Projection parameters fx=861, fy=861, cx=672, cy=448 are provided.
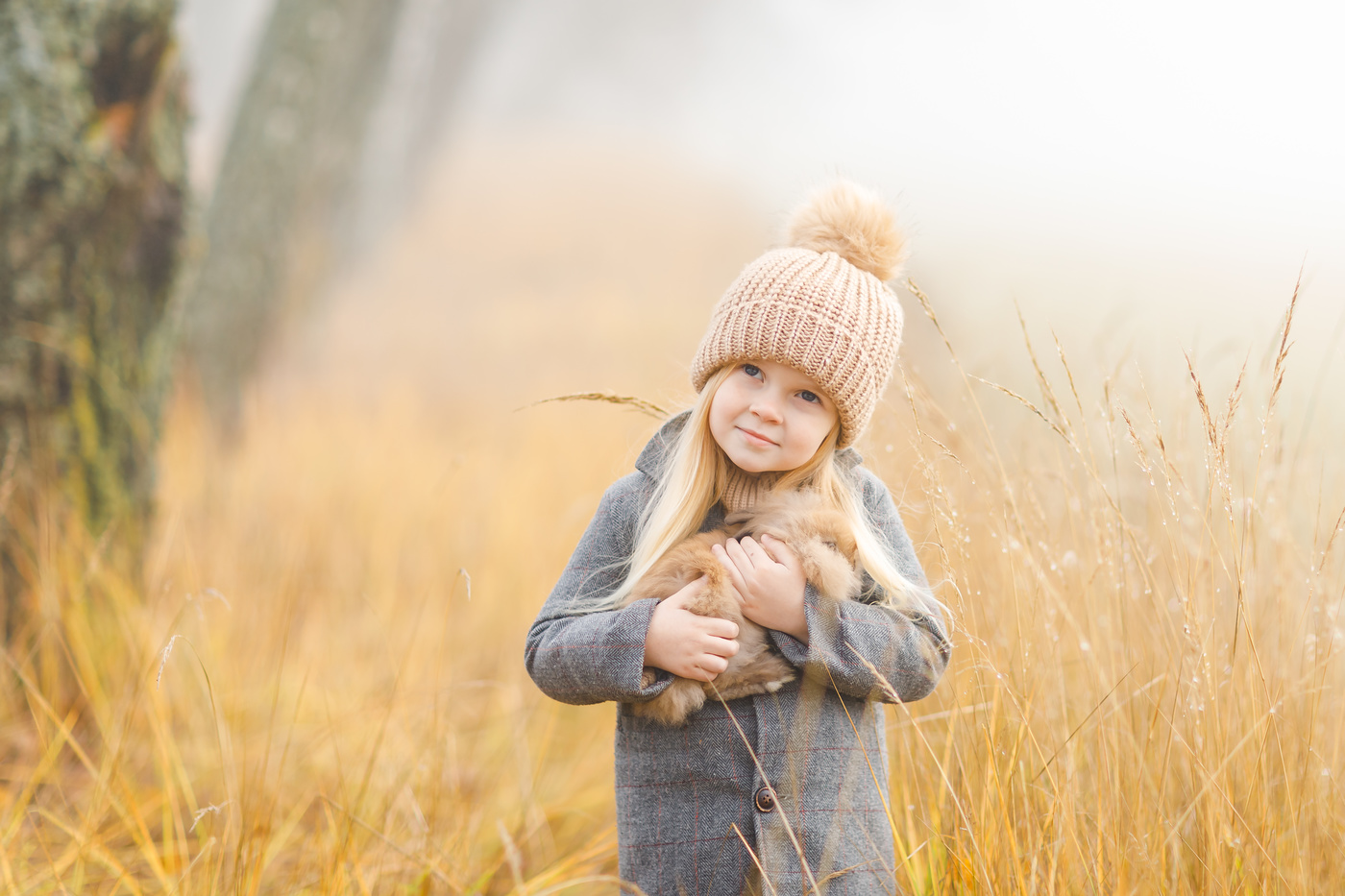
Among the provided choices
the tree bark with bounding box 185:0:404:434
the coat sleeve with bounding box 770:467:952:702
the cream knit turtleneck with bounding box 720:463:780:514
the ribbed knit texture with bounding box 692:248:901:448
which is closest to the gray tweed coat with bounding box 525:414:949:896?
the coat sleeve with bounding box 770:467:952:702

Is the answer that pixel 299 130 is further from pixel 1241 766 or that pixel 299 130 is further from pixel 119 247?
pixel 1241 766

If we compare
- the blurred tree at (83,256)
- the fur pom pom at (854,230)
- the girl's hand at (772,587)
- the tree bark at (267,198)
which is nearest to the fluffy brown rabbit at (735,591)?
the girl's hand at (772,587)

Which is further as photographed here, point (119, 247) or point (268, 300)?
point (268, 300)

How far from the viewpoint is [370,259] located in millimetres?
9133

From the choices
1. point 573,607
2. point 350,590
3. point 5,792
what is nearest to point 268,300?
point 350,590

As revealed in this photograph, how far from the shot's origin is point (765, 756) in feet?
4.32

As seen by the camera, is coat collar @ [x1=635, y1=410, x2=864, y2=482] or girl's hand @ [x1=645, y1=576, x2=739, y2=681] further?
coat collar @ [x1=635, y1=410, x2=864, y2=482]

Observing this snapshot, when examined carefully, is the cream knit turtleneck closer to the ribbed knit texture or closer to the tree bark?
the ribbed knit texture

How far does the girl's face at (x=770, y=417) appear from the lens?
1.36 metres

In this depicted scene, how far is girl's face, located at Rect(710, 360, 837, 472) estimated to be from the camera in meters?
1.36

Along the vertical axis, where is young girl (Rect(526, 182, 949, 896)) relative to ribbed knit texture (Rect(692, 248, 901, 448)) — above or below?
below

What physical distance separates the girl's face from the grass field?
0.17 m

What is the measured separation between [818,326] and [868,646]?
0.50 m

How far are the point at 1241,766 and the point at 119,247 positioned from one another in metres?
2.95
